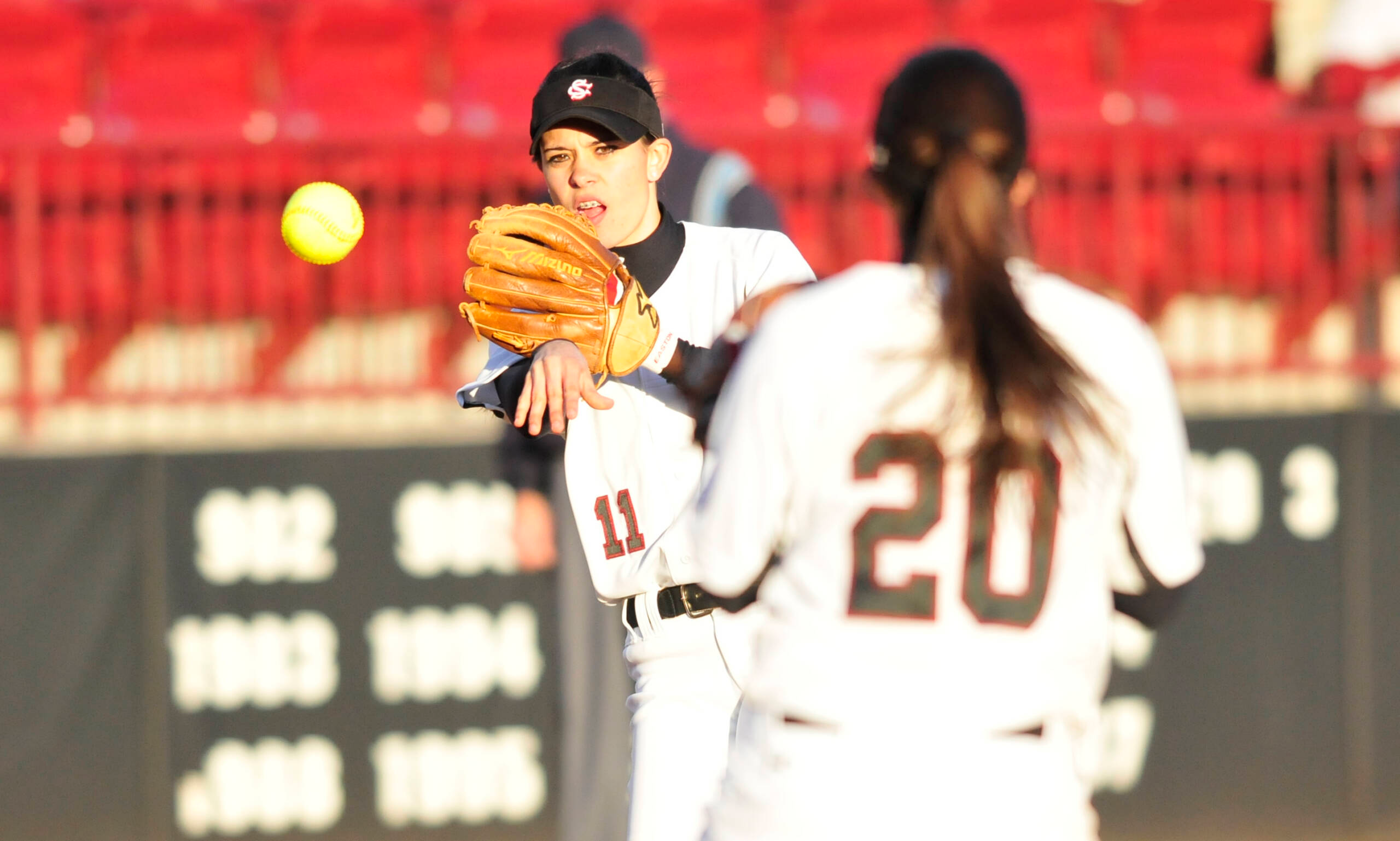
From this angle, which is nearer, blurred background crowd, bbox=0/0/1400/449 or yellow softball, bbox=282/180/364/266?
yellow softball, bbox=282/180/364/266

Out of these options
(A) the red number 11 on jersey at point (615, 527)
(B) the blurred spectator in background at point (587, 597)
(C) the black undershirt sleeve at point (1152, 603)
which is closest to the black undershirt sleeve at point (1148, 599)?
(C) the black undershirt sleeve at point (1152, 603)

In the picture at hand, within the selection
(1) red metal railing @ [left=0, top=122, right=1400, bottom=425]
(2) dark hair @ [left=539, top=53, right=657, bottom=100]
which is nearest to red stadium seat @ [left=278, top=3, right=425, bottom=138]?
(1) red metal railing @ [left=0, top=122, right=1400, bottom=425]

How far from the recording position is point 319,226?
11.3ft

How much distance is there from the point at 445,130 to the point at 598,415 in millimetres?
3651

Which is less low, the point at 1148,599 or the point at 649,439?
the point at 649,439

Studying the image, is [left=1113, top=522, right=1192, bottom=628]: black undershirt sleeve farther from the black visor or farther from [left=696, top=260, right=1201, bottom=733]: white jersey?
the black visor

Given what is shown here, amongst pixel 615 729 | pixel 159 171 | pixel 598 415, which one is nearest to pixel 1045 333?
pixel 598 415

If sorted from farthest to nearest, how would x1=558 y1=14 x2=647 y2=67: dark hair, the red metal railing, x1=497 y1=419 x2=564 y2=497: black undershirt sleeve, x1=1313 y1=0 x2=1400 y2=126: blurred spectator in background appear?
x1=1313 y1=0 x2=1400 y2=126: blurred spectator in background, the red metal railing, x1=497 y1=419 x2=564 y2=497: black undershirt sleeve, x1=558 y1=14 x2=647 y2=67: dark hair

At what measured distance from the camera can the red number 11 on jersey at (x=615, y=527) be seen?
315 centimetres

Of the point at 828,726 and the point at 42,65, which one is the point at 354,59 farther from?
the point at 828,726

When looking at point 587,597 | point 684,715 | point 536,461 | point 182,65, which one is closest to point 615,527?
point 684,715

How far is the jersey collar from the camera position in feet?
10.9

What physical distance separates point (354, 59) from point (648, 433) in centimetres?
645

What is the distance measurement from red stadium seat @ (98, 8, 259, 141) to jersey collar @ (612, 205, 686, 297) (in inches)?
233
